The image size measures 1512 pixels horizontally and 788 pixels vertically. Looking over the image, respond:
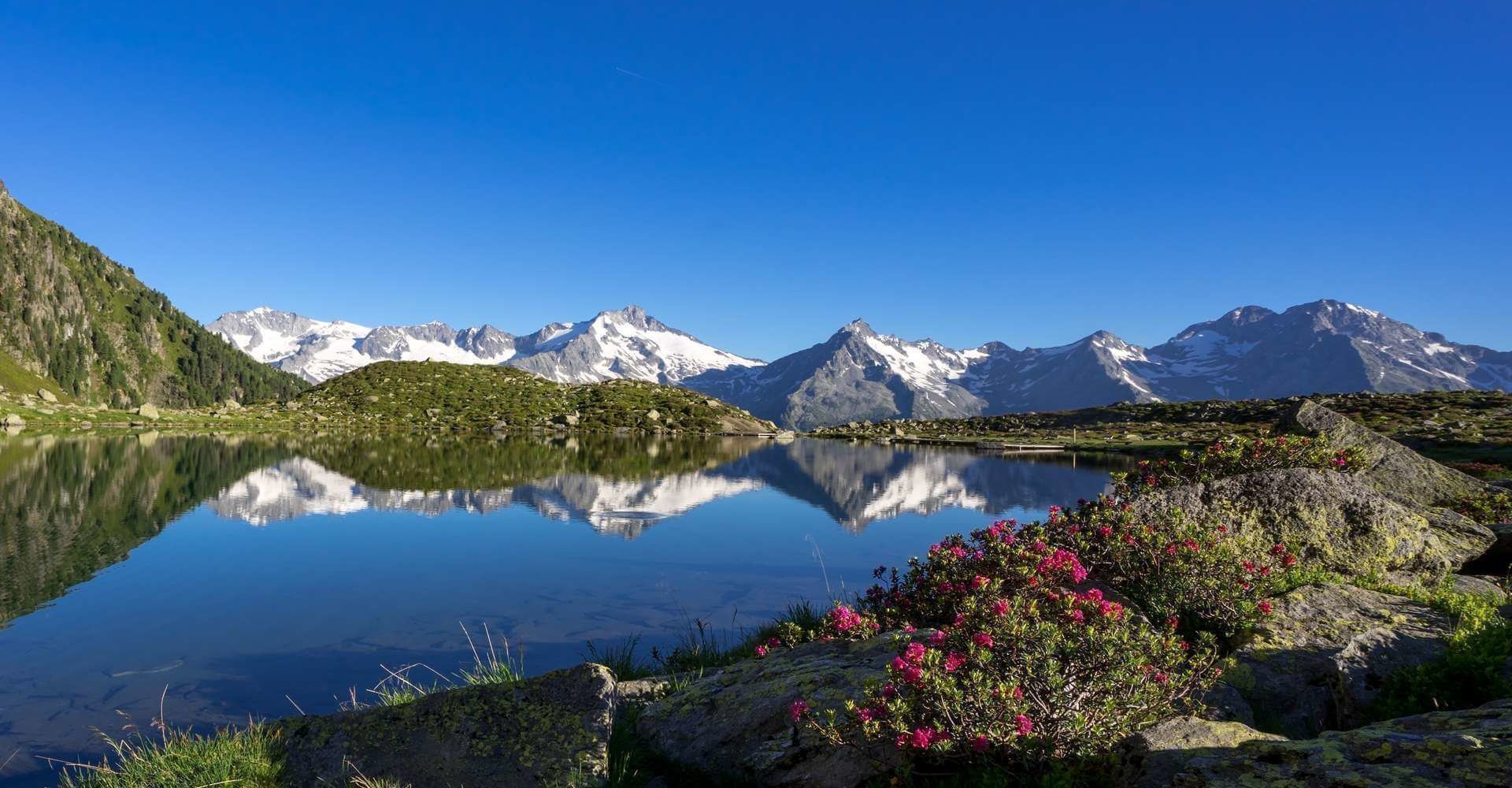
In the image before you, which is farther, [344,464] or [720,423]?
[720,423]

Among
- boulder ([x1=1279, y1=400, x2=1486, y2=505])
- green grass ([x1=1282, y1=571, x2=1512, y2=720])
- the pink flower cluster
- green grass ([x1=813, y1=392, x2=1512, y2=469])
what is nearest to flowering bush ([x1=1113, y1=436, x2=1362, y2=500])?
boulder ([x1=1279, y1=400, x2=1486, y2=505])

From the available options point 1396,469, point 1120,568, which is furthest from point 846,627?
point 1396,469

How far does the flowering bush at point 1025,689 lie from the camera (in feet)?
21.5

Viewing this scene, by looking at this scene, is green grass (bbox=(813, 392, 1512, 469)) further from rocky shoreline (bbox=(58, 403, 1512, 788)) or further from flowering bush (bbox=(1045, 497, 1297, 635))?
rocky shoreline (bbox=(58, 403, 1512, 788))

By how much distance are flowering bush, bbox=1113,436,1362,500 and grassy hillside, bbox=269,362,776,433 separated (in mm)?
124684

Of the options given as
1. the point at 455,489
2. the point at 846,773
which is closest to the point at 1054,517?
the point at 846,773

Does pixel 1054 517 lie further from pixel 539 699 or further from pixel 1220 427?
pixel 1220 427


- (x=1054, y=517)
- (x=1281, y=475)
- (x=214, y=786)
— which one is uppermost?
(x=1281, y=475)

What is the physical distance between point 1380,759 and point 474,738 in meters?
9.14

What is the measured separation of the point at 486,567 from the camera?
24.9 metres

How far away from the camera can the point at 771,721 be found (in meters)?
8.38

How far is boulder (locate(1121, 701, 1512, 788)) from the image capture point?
4.54 meters

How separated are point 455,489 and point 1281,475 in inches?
1699

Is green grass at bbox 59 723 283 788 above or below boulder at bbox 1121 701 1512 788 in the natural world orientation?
below
